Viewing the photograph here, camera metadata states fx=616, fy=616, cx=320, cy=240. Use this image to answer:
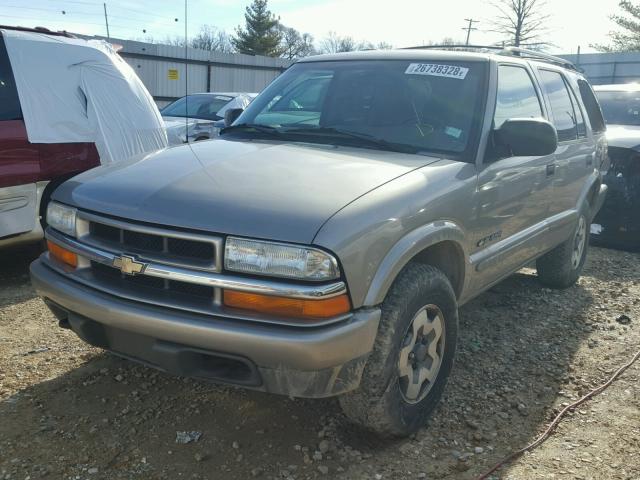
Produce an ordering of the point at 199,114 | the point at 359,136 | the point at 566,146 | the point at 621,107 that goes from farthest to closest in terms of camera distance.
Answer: the point at 199,114 < the point at 621,107 < the point at 566,146 < the point at 359,136

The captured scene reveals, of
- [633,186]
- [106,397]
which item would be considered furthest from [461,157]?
[633,186]

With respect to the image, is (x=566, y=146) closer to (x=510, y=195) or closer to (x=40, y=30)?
(x=510, y=195)

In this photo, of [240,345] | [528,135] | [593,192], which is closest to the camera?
[240,345]

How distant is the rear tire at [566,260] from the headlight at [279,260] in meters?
3.45

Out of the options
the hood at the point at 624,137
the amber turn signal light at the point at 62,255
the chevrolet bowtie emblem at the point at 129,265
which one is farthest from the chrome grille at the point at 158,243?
the hood at the point at 624,137

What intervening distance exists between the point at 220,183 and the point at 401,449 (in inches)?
58.5

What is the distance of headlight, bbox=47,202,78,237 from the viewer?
A: 2826mm

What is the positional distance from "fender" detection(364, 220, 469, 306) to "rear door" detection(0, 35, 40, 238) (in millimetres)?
3298

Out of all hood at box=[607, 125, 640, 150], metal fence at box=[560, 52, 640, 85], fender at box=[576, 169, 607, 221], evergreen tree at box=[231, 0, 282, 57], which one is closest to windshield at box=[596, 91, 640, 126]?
hood at box=[607, 125, 640, 150]

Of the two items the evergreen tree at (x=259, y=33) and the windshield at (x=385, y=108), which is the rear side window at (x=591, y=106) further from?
the evergreen tree at (x=259, y=33)

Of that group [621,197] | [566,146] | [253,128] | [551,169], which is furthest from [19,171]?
[621,197]

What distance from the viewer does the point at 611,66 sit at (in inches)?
1024

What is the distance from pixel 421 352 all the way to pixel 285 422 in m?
0.76

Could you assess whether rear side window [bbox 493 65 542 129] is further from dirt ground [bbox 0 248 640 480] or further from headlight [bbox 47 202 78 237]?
headlight [bbox 47 202 78 237]
